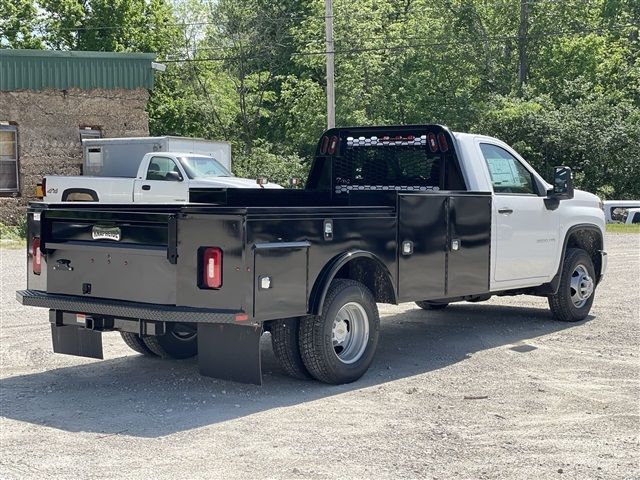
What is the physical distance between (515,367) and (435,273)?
1096 mm

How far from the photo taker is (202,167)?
886 inches

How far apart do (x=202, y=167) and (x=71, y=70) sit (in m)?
7.22

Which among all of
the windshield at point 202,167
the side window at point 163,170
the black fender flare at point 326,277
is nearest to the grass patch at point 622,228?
the windshield at point 202,167

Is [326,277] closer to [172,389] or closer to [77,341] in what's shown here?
[172,389]

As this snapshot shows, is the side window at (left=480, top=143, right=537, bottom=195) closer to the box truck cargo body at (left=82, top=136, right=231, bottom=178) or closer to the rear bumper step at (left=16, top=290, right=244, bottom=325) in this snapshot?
the rear bumper step at (left=16, top=290, right=244, bottom=325)

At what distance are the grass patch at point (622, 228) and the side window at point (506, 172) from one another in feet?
58.3

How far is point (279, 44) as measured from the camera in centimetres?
4850

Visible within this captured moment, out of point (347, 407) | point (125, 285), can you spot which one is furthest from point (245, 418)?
point (125, 285)

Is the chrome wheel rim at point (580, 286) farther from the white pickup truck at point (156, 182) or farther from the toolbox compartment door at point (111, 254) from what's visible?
the white pickup truck at point (156, 182)

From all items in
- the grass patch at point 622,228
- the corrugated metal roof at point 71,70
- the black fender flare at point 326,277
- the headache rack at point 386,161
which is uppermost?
the corrugated metal roof at point 71,70

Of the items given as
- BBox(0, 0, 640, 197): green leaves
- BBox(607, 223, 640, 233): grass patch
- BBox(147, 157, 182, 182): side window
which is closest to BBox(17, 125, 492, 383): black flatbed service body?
BBox(147, 157, 182, 182): side window

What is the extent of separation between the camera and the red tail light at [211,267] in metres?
7.32

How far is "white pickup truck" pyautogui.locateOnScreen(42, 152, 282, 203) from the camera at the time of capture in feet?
71.8

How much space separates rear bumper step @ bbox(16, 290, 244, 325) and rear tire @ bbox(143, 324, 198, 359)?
1.18 m
